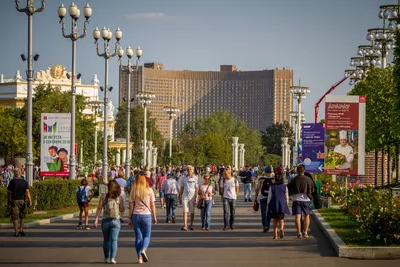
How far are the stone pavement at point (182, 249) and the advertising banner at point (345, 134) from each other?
504cm

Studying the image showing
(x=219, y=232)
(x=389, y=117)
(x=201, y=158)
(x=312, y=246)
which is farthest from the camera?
(x=201, y=158)

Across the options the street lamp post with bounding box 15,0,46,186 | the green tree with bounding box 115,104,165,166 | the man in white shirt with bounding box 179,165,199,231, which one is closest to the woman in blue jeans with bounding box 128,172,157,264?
the man in white shirt with bounding box 179,165,199,231

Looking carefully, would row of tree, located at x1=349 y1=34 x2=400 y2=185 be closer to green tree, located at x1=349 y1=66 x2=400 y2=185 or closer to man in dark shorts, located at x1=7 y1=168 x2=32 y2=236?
green tree, located at x1=349 y1=66 x2=400 y2=185

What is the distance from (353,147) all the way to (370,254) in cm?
1397

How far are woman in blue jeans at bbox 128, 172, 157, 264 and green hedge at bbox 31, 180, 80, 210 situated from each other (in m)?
15.6

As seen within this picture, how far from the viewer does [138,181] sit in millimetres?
18391

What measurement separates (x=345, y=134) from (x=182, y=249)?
13.1 m

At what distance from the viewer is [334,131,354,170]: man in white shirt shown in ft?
107

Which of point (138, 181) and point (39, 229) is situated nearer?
point (138, 181)

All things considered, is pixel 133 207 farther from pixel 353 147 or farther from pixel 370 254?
pixel 353 147

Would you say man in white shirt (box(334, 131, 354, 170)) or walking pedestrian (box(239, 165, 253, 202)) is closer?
man in white shirt (box(334, 131, 354, 170))

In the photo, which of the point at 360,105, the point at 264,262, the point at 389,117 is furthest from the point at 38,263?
the point at 389,117

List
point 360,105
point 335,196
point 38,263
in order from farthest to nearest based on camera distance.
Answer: point 335,196
point 360,105
point 38,263

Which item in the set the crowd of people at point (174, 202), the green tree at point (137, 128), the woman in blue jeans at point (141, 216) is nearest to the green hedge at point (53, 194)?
the crowd of people at point (174, 202)
